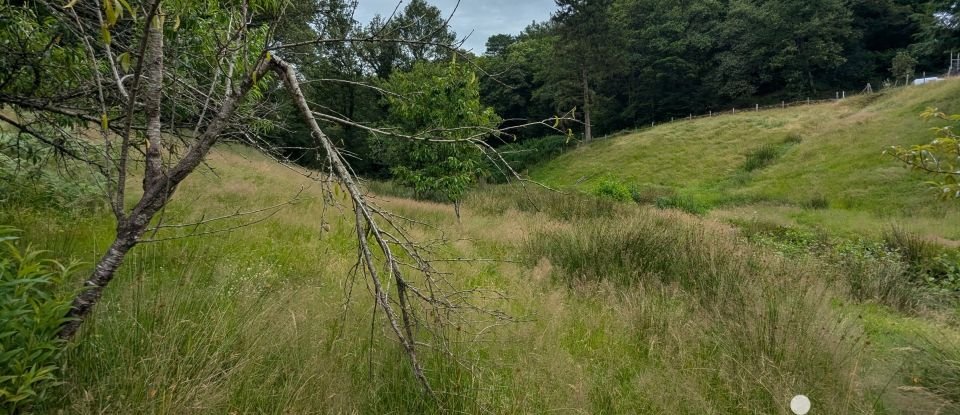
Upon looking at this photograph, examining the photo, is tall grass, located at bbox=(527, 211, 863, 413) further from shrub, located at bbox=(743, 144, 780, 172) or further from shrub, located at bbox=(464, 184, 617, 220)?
shrub, located at bbox=(743, 144, 780, 172)

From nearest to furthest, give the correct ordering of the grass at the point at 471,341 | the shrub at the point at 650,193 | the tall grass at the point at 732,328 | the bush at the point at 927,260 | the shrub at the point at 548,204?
the grass at the point at 471,341 → the tall grass at the point at 732,328 → the bush at the point at 927,260 → the shrub at the point at 548,204 → the shrub at the point at 650,193

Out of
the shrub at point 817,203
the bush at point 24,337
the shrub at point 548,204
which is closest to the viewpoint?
the bush at point 24,337

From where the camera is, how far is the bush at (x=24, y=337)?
1381mm

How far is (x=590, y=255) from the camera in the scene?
239 inches

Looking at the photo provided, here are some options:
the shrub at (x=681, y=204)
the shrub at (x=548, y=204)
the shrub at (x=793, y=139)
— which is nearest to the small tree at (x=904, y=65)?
the shrub at (x=793, y=139)

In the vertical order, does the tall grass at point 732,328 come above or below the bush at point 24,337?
below

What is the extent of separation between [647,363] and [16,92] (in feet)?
17.2

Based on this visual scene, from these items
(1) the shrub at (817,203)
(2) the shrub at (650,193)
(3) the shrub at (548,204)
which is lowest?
(1) the shrub at (817,203)

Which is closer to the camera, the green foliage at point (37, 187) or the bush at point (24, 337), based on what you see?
the bush at point (24, 337)

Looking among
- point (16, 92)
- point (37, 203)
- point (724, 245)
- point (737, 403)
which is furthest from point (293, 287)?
point (724, 245)

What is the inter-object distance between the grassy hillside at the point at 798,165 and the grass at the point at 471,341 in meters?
7.66

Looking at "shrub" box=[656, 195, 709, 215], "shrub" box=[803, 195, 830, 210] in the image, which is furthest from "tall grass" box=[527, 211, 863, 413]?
"shrub" box=[803, 195, 830, 210]
